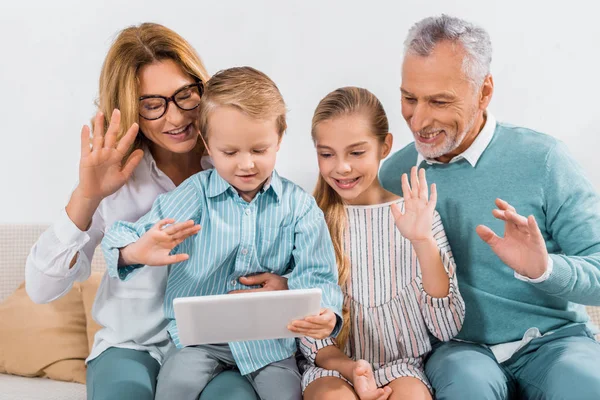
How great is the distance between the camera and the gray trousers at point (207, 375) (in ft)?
6.47

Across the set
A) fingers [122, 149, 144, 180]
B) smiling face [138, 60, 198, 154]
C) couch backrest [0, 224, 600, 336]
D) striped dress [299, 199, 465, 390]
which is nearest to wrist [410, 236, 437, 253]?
striped dress [299, 199, 465, 390]

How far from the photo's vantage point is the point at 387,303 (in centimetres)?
224

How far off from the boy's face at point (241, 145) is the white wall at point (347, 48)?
38.6 inches

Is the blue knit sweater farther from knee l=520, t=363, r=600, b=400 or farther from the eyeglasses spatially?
the eyeglasses

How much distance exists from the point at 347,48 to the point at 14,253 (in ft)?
5.39

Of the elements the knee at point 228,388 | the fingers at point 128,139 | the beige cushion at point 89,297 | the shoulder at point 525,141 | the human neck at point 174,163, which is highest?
the fingers at point 128,139

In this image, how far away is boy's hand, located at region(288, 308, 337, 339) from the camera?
6.28 feet

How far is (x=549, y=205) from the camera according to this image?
227 cm

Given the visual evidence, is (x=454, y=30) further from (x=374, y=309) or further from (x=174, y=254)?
(x=174, y=254)

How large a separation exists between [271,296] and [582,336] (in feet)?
3.37

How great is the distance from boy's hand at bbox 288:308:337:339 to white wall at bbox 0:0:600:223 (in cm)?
111

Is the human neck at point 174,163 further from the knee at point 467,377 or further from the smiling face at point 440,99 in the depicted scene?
the knee at point 467,377

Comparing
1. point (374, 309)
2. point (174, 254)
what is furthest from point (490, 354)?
point (174, 254)

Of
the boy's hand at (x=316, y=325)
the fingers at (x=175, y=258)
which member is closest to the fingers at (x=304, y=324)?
the boy's hand at (x=316, y=325)
